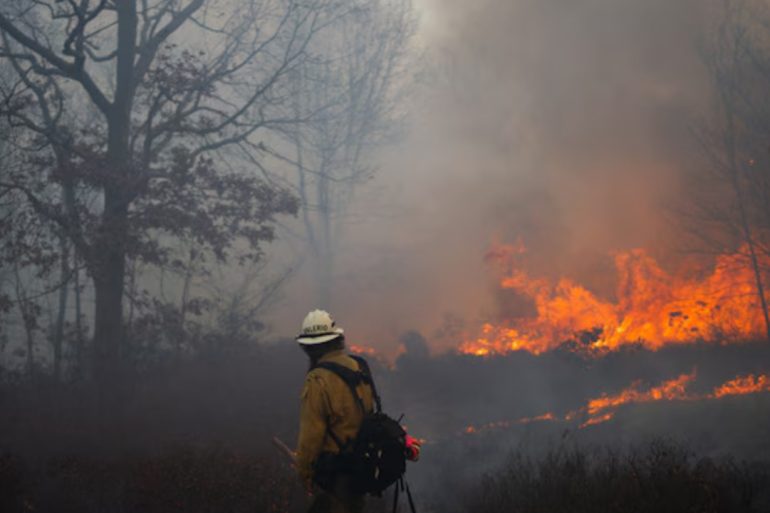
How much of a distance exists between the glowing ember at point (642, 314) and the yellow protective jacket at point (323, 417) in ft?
37.9

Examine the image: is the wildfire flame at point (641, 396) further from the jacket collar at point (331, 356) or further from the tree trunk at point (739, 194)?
the jacket collar at point (331, 356)

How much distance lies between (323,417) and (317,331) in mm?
578

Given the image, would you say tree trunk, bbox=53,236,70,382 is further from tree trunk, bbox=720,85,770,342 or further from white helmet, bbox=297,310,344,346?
tree trunk, bbox=720,85,770,342

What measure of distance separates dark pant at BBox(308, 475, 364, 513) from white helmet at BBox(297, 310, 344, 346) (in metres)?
0.91

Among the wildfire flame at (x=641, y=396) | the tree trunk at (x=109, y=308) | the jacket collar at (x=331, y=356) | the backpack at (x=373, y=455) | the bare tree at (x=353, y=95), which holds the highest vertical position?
the bare tree at (x=353, y=95)

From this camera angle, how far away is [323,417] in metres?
3.81

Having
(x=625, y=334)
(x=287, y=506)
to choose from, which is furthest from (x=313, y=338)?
(x=625, y=334)

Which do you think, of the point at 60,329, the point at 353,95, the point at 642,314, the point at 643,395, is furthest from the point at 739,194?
the point at 60,329

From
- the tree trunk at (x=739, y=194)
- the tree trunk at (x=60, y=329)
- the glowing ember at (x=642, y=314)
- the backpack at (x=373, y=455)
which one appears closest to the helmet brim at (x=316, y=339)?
the backpack at (x=373, y=455)

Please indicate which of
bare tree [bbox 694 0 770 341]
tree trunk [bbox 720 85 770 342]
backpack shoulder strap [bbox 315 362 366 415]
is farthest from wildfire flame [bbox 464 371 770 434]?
backpack shoulder strap [bbox 315 362 366 415]

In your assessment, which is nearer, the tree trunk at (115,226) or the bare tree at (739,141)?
the tree trunk at (115,226)

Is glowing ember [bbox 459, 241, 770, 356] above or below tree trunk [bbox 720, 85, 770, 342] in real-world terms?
below

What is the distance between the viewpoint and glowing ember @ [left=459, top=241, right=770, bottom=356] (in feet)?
48.4

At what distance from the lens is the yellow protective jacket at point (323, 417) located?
3768 mm
